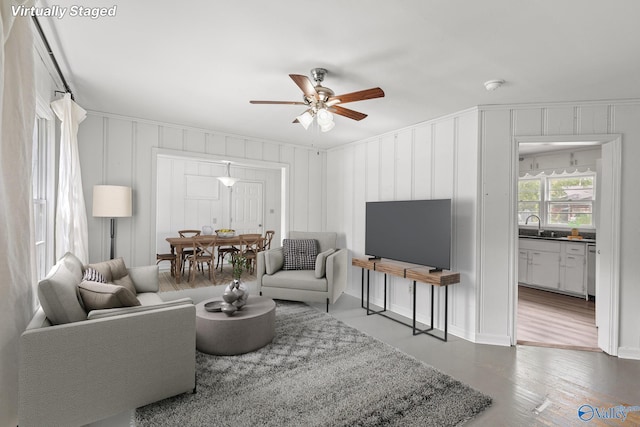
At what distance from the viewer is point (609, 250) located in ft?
10.1

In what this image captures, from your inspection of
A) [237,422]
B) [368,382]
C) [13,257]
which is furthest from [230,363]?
[13,257]

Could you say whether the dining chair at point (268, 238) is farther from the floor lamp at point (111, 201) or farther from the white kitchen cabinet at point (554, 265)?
the white kitchen cabinet at point (554, 265)

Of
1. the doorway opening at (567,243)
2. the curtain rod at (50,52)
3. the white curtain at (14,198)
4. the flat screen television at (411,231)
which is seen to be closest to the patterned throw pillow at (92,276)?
the white curtain at (14,198)

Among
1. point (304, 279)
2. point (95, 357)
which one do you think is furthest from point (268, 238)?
point (95, 357)

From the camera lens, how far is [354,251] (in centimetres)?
492

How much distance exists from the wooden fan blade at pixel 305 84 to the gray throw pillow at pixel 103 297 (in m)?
1.81

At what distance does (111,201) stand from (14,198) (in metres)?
2.02

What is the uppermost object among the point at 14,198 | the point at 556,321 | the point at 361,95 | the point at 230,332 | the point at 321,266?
the point at 361,95

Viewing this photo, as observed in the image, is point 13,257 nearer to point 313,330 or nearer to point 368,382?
point 368,382

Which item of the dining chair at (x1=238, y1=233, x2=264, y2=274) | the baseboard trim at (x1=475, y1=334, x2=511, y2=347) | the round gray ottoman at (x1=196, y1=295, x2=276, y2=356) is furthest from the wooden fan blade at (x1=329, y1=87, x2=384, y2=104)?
the dining chair at (x1=238, y1=233, x2=264, y2=274)

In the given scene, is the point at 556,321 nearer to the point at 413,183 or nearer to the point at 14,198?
the point at 413,183

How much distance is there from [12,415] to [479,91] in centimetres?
397

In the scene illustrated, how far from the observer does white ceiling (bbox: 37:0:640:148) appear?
1.75 meters

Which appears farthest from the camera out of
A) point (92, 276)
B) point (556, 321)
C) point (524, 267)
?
point (524, 267)
